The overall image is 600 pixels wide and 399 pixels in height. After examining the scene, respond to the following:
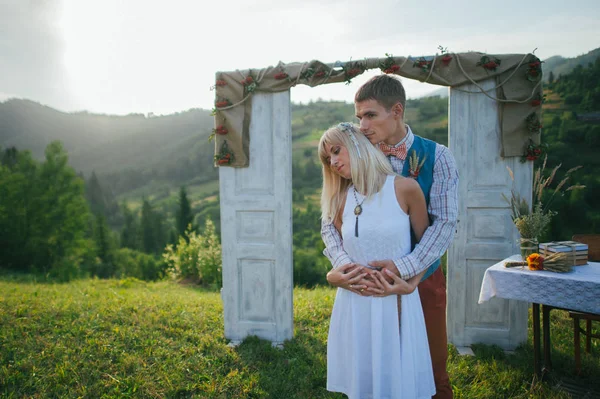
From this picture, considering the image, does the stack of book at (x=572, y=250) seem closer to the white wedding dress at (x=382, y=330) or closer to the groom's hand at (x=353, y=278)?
the white wedding dress at (x=382, y=330)

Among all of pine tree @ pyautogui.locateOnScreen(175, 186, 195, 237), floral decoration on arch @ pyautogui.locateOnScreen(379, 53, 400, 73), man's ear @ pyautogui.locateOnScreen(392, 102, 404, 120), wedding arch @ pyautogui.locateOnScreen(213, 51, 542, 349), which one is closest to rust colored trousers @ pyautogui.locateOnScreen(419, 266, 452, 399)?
man's ear @ pyautogui.locateOnScreen(392, 102, 404, 120)

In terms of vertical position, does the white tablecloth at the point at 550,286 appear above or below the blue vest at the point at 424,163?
below

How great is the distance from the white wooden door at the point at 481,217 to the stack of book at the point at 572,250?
0.73 meters

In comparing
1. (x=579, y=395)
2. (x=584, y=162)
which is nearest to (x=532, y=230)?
(x=579, y=395)

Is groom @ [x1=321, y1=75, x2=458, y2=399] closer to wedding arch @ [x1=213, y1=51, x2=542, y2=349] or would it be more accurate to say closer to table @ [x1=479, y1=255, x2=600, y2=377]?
table @ [x1=479, y1=255, x2=600, y2=377]

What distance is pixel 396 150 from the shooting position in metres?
1.90

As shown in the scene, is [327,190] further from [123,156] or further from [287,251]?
[123,156]

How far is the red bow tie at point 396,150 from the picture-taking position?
1900mm

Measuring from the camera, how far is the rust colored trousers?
1.99 metres

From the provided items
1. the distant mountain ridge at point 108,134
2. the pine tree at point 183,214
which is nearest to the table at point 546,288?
the pine tree at point 183,214

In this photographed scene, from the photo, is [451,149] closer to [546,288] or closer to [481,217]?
[481,217]

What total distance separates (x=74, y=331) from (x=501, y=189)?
16.2 feet

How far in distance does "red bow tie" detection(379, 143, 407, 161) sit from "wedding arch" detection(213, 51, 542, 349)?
2090 mm

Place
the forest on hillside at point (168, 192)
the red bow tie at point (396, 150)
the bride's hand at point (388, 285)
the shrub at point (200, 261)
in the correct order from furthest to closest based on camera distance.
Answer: the shrub at point (200, 261) → the forest on hillside at point (168, 192) → the red bow tie at point (396, 150) → the bride's hand at point (388, 285)
